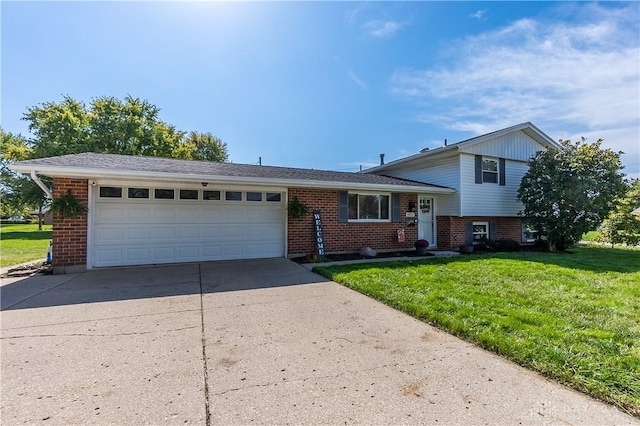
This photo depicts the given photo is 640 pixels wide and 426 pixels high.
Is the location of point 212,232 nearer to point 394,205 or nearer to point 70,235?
point 70,235

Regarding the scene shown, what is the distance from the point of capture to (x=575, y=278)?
6.09 meters

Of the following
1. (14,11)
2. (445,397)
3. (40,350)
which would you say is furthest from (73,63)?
(445,397)

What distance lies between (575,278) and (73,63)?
1320cm

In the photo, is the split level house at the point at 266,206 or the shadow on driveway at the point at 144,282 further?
the split level house at the point at 266,206

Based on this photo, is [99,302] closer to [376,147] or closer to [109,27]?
[109,27]

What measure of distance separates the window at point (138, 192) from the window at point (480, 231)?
1134cm

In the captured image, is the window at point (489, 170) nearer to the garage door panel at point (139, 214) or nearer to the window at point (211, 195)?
the window at point (211, 195)

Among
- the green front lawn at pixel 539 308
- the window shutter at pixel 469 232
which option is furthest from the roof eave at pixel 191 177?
the window shutter at pixel 469 232

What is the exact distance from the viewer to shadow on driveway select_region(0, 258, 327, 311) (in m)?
4.93

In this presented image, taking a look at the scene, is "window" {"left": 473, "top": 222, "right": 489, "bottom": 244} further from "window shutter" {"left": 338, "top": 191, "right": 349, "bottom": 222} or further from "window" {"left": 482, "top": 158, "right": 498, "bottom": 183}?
"window shutter" {"left": 338, "top": 191, "right": 349, "bottom": 222}

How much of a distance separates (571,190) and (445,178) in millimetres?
4058

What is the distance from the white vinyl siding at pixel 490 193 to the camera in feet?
36.0

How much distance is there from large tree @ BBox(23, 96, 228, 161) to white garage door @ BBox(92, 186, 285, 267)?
1803 centimetres

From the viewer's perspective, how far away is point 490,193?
454 inches
